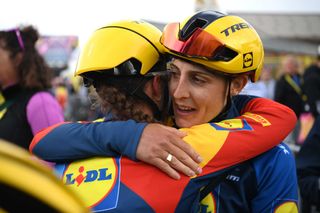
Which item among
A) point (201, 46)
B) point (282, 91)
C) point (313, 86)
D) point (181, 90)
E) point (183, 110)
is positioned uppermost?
point (201, 46)

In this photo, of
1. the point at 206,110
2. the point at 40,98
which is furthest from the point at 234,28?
the point at 40,98

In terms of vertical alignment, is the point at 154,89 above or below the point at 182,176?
above

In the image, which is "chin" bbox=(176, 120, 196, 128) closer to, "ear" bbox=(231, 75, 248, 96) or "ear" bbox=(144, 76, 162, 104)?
"ear" bbox=(144, 76, 162, 104)

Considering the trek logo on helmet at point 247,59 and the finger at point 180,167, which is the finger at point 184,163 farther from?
the trek logo on helmet at point 247,59

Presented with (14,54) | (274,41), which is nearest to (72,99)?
(274,41)

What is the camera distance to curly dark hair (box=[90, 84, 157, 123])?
2018 mm

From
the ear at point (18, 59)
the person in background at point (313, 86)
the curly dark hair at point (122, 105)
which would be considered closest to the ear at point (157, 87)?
the curly dark hair at point (122, 105)

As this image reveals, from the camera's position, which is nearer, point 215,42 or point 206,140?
point 206,140

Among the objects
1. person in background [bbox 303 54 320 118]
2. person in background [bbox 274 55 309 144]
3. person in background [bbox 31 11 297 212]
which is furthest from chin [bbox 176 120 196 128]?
person in background [bbox 274 55 309 144]

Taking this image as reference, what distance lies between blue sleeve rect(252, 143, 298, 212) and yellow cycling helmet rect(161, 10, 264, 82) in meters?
0.43

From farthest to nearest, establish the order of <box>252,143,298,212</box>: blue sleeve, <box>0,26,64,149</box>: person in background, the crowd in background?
the crowd in background < <box>0,26,64,149</box>: person in background < <box>252,143,298,212</box>: blue sleeve

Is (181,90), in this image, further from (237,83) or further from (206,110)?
(237,83)

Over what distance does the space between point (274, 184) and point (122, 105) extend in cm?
71

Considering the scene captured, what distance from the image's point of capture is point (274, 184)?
1916 mm
